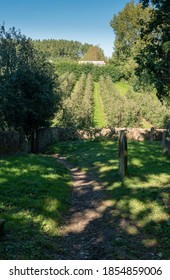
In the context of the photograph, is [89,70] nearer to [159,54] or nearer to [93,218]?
[159,54]

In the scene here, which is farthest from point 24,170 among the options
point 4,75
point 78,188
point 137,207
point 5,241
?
point 4,75

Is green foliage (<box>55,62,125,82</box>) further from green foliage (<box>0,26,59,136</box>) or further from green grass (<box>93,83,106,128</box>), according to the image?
Result: green foliage (<box>0,26,59,136</box>)

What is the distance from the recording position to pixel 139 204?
454 inches

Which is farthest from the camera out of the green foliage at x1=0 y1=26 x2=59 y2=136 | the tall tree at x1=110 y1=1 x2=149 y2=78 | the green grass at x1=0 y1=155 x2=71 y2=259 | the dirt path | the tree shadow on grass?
the tall tree at x1=110 y1=1 x2=149 y2=78

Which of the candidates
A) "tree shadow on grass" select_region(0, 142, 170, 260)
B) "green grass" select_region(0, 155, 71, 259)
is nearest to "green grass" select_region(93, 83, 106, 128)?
"green grass" select_region(0, 155, 71, 259)

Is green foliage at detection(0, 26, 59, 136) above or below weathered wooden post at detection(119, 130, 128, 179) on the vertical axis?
above

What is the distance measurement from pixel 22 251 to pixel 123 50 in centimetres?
11478

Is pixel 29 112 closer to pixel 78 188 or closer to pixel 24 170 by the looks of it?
pixel 24 170

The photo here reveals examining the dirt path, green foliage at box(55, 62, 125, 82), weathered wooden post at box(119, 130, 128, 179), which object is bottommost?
the dirt path

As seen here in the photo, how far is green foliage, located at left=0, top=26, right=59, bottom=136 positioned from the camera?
26.4m

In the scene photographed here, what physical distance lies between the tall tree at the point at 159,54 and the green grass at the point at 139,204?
14.4 feet

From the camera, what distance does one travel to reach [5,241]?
26.0ft

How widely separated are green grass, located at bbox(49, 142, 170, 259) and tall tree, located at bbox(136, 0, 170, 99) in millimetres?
4385
